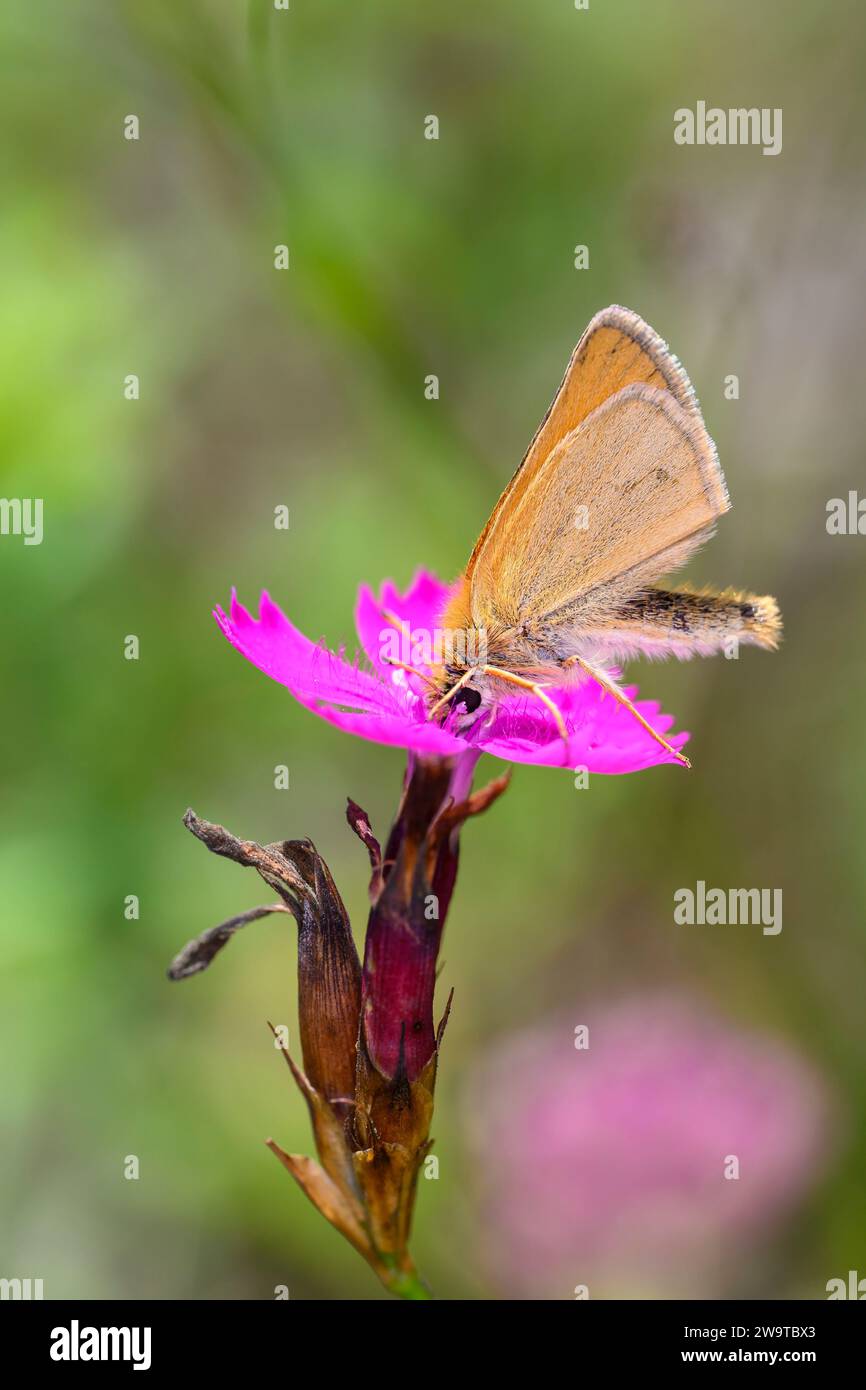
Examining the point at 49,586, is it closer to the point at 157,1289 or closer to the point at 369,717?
the point at 369,717

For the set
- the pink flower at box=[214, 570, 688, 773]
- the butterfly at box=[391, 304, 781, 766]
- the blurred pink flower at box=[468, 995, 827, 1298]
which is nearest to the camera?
the pink flower at box=[214, 570, 688, 773]

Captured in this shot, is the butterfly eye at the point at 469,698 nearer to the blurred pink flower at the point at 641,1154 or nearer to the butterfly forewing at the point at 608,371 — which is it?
the butterfly forewing at the point at 608,371

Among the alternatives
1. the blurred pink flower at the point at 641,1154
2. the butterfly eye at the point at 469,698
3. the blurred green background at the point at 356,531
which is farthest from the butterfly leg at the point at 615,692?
the blurred pink flower at the point at 641,1154

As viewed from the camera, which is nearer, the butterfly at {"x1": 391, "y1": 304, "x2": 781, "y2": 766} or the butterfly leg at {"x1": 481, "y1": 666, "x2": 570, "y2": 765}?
the butterfly leg at {"x1": 481, "y1": 666, "x2": 570, "y2": 765}

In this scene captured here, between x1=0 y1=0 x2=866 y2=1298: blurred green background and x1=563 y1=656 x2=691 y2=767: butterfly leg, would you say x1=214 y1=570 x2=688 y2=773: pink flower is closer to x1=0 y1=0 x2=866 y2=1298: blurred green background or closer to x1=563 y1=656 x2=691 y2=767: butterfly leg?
x1=563 y1=656 x2=691 y2=767: butterfly leg

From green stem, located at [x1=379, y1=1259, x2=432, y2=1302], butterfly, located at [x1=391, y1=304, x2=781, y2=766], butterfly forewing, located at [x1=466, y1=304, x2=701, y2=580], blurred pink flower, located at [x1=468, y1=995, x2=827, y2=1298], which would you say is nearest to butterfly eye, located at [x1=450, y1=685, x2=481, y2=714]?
butterfly, located at [x1=391, y1=304, x2=781, y2=766]

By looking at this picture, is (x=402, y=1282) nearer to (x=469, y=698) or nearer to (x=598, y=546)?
(x=469, y=698)
